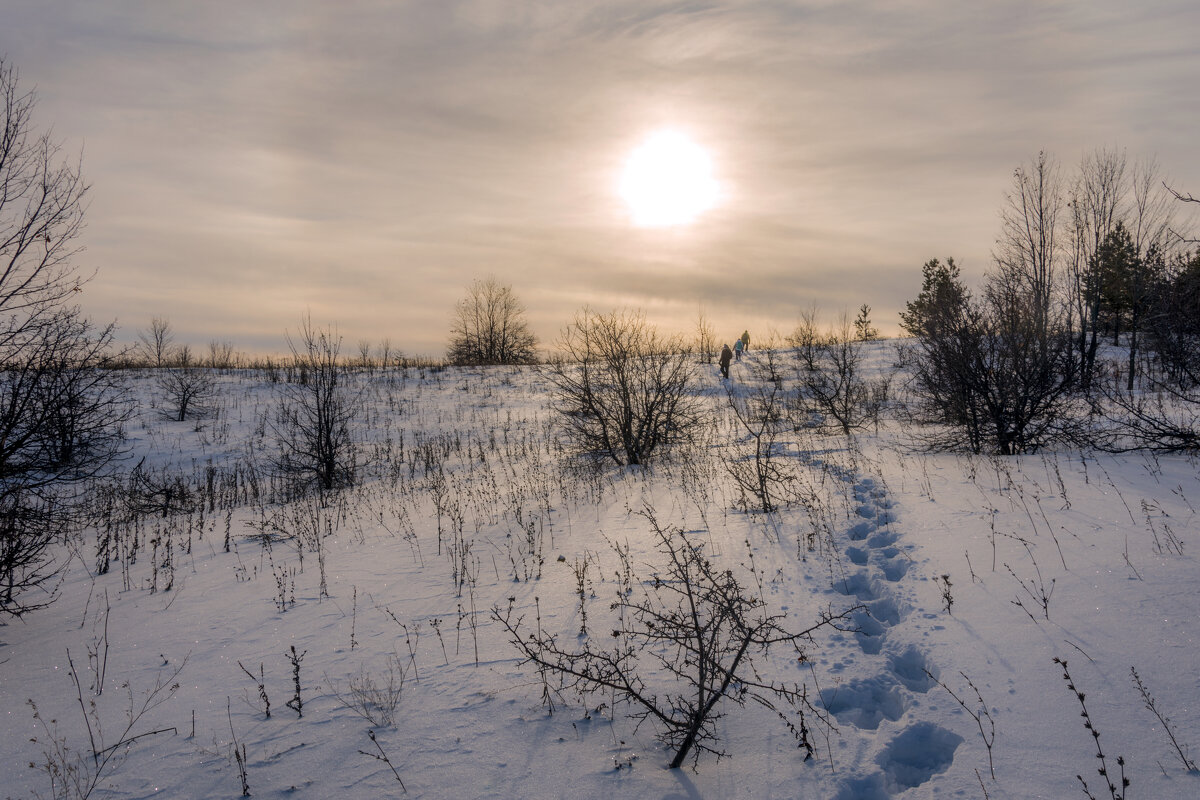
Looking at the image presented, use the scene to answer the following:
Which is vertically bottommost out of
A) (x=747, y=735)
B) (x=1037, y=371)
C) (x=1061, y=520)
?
(x=747, y=735)

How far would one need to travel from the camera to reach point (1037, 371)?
9.01m

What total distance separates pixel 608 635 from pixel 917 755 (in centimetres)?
219

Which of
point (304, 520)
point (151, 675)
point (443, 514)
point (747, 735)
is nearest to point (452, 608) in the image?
point (151, 675)

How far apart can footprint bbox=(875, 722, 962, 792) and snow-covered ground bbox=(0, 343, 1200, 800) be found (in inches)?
0.6

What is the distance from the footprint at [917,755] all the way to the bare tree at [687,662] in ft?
1.38

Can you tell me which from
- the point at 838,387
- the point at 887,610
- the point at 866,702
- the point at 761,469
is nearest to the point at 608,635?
the point at 866,702

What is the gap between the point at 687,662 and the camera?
3.37 m

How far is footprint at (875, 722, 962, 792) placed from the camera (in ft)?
10.4

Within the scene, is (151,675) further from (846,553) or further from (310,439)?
(310,439)

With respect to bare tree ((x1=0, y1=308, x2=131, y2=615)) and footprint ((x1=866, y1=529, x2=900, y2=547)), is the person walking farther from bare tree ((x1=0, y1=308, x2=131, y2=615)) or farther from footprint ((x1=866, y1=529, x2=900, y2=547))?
bare tree ((x1=0, y1=308, x2=131, y2=615))

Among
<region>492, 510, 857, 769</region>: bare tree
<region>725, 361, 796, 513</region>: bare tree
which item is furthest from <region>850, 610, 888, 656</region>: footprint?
<region>725, 361, 796, 513</region>: bare tree

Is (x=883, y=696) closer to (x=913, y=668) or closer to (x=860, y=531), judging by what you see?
(x=913, y=668)

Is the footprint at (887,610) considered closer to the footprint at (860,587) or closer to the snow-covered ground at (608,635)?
the snow-covered ground at (608,635)

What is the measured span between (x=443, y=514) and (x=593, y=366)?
17.4 feet
